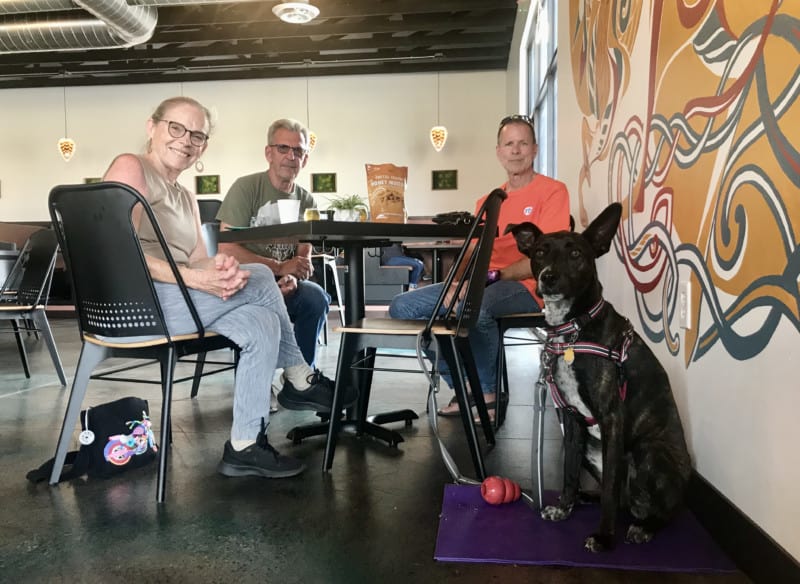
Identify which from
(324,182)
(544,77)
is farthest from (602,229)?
(324,182)

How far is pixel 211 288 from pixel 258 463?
0.56 metres

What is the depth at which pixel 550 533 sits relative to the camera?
1464 mm

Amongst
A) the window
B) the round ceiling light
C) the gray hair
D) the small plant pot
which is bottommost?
the small plant pot

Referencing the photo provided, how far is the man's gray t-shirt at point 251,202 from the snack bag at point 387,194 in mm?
772

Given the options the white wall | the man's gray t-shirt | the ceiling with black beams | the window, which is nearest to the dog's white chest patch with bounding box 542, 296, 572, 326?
the man's gray t-shirt

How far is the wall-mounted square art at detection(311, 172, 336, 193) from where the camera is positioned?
970cm

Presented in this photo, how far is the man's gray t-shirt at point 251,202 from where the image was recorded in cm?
270

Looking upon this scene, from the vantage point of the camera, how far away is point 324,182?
9.72 m

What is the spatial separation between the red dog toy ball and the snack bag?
0.87 meters

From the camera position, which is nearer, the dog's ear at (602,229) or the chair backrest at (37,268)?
the dog's ear at (602,229)

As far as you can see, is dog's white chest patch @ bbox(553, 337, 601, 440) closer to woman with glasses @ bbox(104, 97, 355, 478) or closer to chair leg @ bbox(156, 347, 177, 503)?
woman with glasses @ bbox(104, 97, 355, 478)

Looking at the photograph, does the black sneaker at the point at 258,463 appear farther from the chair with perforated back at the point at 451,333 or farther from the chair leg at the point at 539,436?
the chair leg at the point at 539,436

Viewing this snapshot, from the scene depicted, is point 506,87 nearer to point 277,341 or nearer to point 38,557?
point 277,341

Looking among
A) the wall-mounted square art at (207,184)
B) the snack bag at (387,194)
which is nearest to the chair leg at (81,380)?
the snack bag at (387,194)
